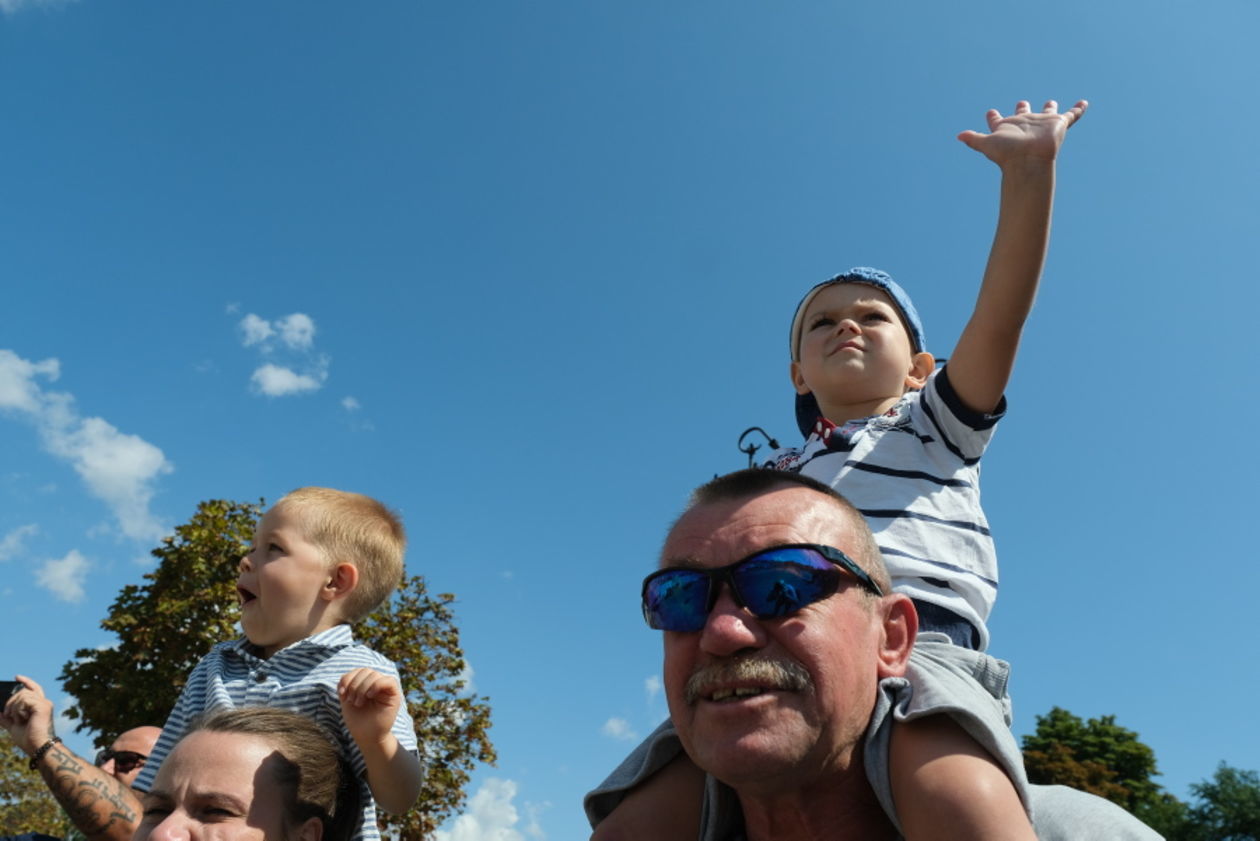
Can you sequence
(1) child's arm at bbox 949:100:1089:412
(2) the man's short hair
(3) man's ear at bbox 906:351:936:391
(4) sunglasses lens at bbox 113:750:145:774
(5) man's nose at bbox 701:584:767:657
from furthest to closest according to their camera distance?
(4) sunglasses lens at bbox 113:750:145:774 < (3) man's ear at bbox 906:351:936:391 < (1) child's arm at bbox 949:100:1089:412 < (2) the man's short hair < (5) man's nose at bbox 701:584:767:657

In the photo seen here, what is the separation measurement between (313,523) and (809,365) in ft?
7.14

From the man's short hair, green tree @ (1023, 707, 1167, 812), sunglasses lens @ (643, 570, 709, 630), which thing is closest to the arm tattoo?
sunglasses lens @ (643, 570, 709, 630)

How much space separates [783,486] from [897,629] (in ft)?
1.46

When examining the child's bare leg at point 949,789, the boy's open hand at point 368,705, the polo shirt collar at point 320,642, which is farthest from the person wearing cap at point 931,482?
the polo shirt collar at point 320,642

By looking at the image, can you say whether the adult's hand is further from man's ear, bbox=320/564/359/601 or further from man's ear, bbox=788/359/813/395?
man's ear, bbox=788/359/813/395

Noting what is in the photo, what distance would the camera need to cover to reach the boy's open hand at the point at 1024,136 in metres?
2.83

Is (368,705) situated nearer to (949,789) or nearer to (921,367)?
(949,789)

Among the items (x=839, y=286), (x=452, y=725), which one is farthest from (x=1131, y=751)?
(x=839, y=286)

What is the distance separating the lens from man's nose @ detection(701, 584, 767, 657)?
6.82 ft

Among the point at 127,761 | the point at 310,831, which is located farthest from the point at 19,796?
the point at 310,831

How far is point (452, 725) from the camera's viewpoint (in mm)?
20000

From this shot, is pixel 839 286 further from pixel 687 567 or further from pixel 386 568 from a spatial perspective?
pixel 386 568

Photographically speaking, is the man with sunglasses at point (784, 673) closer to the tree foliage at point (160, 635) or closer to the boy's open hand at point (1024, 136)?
the boy's open hand at point (1024, 136)

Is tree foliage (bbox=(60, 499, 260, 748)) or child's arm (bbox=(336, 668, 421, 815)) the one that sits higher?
tree foliage (bbox=(60, 499, 260, 748))
